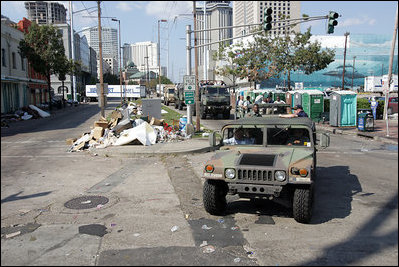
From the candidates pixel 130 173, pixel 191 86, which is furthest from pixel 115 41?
pixel 130 173

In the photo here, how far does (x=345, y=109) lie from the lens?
73.3ft

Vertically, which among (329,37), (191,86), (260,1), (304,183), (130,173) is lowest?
(130,173)

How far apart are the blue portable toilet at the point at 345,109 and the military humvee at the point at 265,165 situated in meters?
16.5

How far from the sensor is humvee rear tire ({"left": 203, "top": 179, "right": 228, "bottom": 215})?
20.2ft

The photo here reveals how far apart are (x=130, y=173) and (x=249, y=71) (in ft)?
122

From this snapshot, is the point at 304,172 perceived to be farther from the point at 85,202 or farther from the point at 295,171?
the point at 85,202

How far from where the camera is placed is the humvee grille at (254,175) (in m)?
5.62

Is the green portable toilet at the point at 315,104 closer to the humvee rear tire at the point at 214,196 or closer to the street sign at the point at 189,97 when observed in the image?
the street sign at the point at 189,97

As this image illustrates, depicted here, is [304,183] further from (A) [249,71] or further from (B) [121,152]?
(A) [249,71]

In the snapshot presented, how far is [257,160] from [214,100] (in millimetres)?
22345

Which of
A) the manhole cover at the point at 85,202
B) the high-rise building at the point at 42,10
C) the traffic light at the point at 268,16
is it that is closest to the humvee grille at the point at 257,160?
the manhole cover at the point at 85,202

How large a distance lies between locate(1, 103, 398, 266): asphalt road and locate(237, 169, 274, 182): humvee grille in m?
0.78

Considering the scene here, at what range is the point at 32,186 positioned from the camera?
8.78 metres

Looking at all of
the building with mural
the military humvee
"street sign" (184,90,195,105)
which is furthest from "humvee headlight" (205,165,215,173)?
the building with mural
